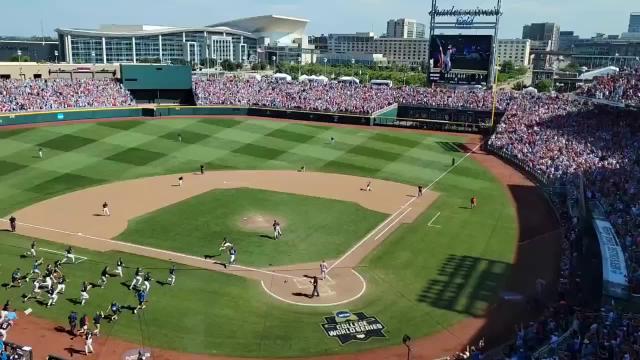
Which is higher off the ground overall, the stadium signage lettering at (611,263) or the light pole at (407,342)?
the stadium signage lettering at (611,263)

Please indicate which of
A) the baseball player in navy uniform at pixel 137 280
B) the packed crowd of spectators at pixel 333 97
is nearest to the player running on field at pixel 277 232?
the baseball player in navy uniform at pixel 137 280

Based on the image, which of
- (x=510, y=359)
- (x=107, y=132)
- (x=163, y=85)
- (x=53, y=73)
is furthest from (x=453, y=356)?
(x=53, y=73)

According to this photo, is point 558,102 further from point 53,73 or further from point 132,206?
point 53,73

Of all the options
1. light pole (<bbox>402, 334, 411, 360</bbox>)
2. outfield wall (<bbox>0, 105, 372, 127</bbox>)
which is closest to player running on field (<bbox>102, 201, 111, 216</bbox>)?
light pole (<bbox>402, 334, 411, 360</bbox>)

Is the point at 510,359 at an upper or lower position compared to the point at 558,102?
lower

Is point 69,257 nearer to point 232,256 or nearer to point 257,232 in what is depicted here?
point 232,256

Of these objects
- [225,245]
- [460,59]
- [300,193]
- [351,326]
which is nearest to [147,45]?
[460,59]

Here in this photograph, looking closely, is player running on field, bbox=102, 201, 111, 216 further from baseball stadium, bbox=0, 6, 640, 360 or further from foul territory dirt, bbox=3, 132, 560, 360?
baseball stadium, bbox=0, 6, 640, 360

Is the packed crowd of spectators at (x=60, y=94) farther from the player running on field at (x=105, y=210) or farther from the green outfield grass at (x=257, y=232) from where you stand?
the green outfield grass at (x=257, y=232)
